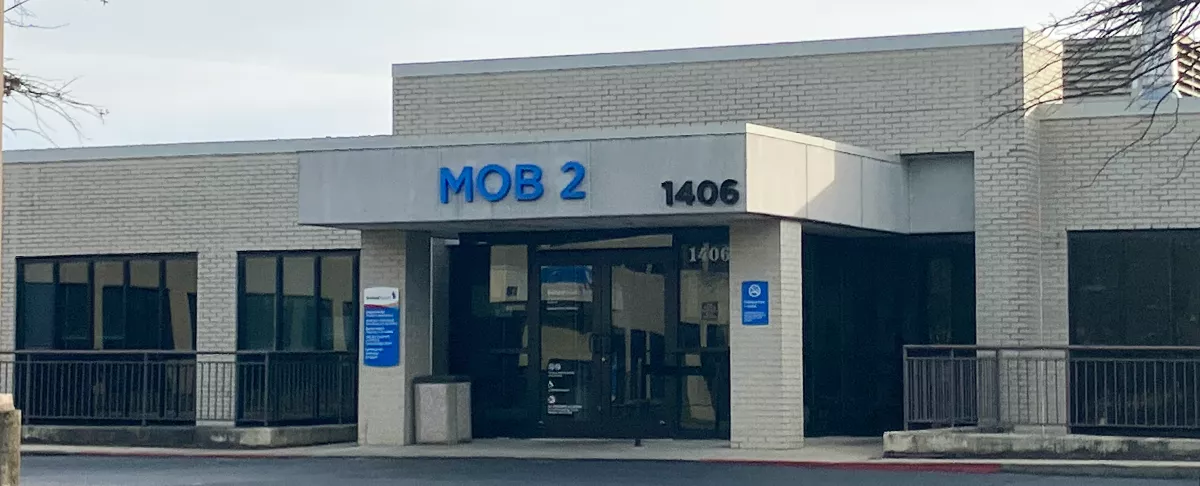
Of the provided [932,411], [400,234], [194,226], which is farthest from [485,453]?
[194,226]

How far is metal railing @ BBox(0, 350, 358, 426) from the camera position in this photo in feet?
81.7

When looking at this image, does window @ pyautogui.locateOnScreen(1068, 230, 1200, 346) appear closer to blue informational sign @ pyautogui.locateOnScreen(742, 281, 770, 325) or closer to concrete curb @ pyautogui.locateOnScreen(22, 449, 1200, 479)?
concrete curb @ pyautogui.locateOnScreen(22, 449, 1200, 479)

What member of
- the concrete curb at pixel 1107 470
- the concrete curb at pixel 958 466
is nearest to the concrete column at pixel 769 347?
the concrete curb at pixel 958 466

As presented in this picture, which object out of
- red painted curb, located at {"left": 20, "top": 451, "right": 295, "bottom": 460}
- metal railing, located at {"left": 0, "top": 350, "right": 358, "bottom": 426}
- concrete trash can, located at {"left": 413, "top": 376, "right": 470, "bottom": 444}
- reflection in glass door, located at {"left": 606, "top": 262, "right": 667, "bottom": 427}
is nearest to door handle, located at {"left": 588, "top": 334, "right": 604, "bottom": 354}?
reflection in glass door, located at {"left": 606, "top": 262, "right": 667, "bottom": 427}

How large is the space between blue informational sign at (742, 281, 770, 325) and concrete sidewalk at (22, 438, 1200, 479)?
1546 mm

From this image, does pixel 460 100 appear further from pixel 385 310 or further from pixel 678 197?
pixel 678 197

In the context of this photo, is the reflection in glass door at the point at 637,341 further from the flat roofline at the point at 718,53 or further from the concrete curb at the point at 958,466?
the flat roofline at the point at 718,53

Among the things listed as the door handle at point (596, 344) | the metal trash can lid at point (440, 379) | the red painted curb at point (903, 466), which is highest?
the door handle at point (596, 344)

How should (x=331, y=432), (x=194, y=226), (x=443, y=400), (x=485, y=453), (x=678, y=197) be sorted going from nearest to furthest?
(x=678, y=197), (x=485, y=453), (x=443, y=400), (x=331, y=432), (x=194, y=226)

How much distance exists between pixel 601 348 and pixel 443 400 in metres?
2.14

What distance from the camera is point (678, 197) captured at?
66.8 ft

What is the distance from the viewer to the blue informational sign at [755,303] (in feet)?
70.0

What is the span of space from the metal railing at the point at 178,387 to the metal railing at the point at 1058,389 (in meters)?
8.31

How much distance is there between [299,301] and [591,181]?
7.06 metres
